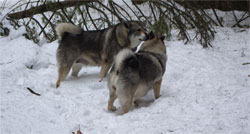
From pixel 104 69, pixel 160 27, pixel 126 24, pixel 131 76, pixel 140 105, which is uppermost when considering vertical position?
pixel 126 24

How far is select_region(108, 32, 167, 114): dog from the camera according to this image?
423 centimetres

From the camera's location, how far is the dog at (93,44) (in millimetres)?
6102

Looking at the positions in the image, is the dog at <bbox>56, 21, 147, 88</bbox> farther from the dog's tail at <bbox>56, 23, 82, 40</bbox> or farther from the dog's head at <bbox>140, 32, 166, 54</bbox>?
the dog's head at <bbox>140, 32, 166, 54</bbox>

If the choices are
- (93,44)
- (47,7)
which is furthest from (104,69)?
(47,7)

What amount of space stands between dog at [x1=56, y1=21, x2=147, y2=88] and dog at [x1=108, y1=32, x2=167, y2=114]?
1178mm

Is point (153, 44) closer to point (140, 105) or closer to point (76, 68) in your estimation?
point (140, 105)

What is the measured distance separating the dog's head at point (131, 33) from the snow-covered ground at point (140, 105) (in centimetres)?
106

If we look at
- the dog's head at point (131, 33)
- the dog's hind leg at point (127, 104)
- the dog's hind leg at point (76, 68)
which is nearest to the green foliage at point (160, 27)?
the dog's head at point (131, 33)

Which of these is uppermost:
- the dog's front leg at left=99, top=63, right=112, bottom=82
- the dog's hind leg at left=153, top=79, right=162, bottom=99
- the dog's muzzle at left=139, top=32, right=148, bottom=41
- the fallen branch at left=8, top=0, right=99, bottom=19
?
the fallen branch at left=8, top=0, right=99, bottom=19

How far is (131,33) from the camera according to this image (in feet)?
20.0

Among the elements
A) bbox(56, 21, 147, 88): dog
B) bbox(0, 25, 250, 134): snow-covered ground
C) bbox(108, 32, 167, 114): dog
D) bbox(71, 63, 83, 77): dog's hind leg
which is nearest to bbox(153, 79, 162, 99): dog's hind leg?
bbox(108, 32, 167, 114): dog

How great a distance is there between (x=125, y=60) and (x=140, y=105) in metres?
1.22

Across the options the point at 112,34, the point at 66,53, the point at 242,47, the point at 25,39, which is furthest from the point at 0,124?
the point at 242,47

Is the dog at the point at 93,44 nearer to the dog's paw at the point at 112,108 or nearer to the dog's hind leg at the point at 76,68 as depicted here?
the dog's hind leg at the point at 76,68
